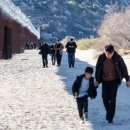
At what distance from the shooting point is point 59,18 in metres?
159

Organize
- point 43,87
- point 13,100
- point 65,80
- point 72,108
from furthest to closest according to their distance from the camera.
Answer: point 65,80 < point 43,87 < point 13,100 < point 72,108

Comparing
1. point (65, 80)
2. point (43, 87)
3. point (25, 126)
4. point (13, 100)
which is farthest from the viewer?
point (65, 80)

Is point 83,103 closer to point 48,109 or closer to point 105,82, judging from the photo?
point 105,82

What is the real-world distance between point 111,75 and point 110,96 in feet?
1.37

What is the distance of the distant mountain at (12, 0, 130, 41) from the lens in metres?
156

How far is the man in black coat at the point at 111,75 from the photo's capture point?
39.4 feet

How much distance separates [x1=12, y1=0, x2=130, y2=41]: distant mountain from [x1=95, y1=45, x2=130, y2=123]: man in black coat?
459 ft

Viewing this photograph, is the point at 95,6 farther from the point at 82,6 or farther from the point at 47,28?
the point at 47,28

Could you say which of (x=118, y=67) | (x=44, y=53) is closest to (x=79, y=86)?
(x=118, y=67)

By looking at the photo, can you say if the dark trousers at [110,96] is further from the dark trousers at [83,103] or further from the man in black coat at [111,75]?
the dark trousers at [83,103]

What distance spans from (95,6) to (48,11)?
1609cm

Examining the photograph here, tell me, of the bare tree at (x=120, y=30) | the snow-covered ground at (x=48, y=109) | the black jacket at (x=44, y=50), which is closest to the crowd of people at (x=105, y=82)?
the snow-covered ground at (x=48, y=109)

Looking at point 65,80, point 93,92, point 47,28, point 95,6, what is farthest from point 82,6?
point 93,92

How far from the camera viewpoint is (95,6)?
171m
